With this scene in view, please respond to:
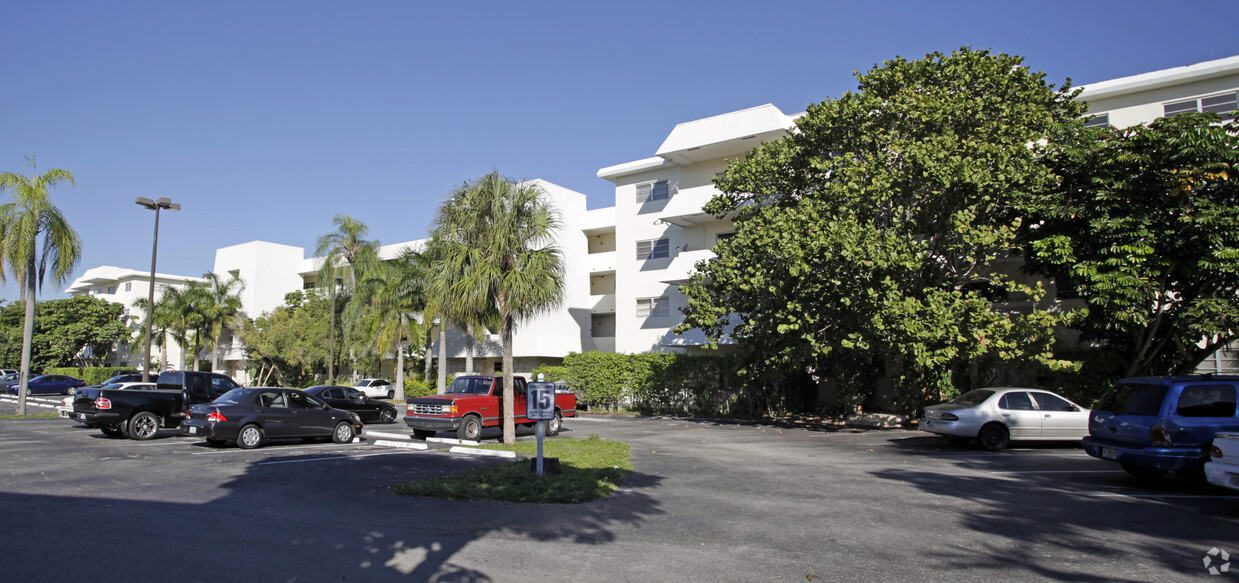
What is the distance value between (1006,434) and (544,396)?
36.7 feet

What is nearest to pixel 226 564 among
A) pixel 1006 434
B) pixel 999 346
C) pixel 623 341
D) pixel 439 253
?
pixel 439 253

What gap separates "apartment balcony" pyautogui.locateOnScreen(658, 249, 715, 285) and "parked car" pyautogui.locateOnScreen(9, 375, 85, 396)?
121ft

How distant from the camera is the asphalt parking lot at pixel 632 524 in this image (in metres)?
6.37

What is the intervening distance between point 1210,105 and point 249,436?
101 ft

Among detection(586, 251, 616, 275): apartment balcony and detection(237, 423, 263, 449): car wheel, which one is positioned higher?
detection(586, 251, 616, 275): apartment balcony

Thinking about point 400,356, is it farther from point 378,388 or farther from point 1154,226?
point 1154,226

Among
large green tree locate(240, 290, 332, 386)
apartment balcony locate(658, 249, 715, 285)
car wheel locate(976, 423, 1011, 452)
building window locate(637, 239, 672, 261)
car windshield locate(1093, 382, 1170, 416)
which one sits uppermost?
building window locate(637, 239, 672, 261)

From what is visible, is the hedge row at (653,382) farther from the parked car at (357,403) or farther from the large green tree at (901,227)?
the parked car at (357,403)

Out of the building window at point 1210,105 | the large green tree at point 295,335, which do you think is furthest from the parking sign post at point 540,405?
the large green tree at point 295,335

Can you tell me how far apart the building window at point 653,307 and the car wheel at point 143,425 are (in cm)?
2107

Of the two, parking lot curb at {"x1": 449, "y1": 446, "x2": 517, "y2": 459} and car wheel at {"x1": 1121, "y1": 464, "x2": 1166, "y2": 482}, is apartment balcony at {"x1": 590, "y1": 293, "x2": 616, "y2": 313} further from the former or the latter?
car wheel at {"x1": 1121, "y1": 464, "x2": 1166, "y2": 482}

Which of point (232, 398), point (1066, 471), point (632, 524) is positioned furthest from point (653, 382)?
point (632, 524)

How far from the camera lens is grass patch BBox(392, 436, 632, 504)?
9.71 metres

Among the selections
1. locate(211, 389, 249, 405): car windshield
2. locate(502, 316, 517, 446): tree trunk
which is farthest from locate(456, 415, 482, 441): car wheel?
locate(211, 389, 249, 405): car windshield
